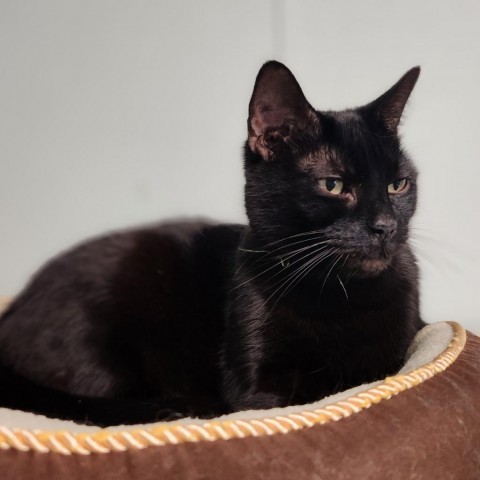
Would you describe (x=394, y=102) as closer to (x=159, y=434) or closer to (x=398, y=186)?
(x=398, y=186)

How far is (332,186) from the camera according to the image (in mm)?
882

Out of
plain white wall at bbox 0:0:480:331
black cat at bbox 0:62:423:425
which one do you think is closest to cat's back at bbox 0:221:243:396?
black cat at bbox 0:62:423:425

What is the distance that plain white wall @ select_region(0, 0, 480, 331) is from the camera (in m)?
1.55

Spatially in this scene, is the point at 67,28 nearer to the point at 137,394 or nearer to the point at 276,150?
the point at 276,150

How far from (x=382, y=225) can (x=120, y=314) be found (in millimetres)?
475

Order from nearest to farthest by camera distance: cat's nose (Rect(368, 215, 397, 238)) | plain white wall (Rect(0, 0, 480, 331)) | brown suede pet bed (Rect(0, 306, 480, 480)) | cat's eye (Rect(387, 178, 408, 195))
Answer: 1. brown suede pet bed (Rect(0, 306, 480, 480))
2. cat's nose (Rect(368, 215, 397, 238))
3. cat's eye (Rect(387, 178, 408, 195))
4. plain white wall (Rect(0, 0, 480, 331))

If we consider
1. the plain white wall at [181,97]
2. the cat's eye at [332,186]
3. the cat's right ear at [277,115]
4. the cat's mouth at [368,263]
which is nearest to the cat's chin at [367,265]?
the cat's mouth at [368,263]

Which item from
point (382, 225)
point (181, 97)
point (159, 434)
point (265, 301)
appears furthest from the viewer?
point (181, 97)

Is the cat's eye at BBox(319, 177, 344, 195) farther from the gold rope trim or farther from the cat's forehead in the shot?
the gold rope trim

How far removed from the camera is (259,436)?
707 mm

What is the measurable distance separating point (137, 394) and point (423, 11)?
1.25m

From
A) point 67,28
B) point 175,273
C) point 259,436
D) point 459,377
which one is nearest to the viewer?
point 259,436

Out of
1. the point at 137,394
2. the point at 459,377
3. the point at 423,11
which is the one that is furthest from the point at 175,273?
the point at 423,11

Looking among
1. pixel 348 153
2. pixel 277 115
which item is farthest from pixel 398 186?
pixel 277 115
